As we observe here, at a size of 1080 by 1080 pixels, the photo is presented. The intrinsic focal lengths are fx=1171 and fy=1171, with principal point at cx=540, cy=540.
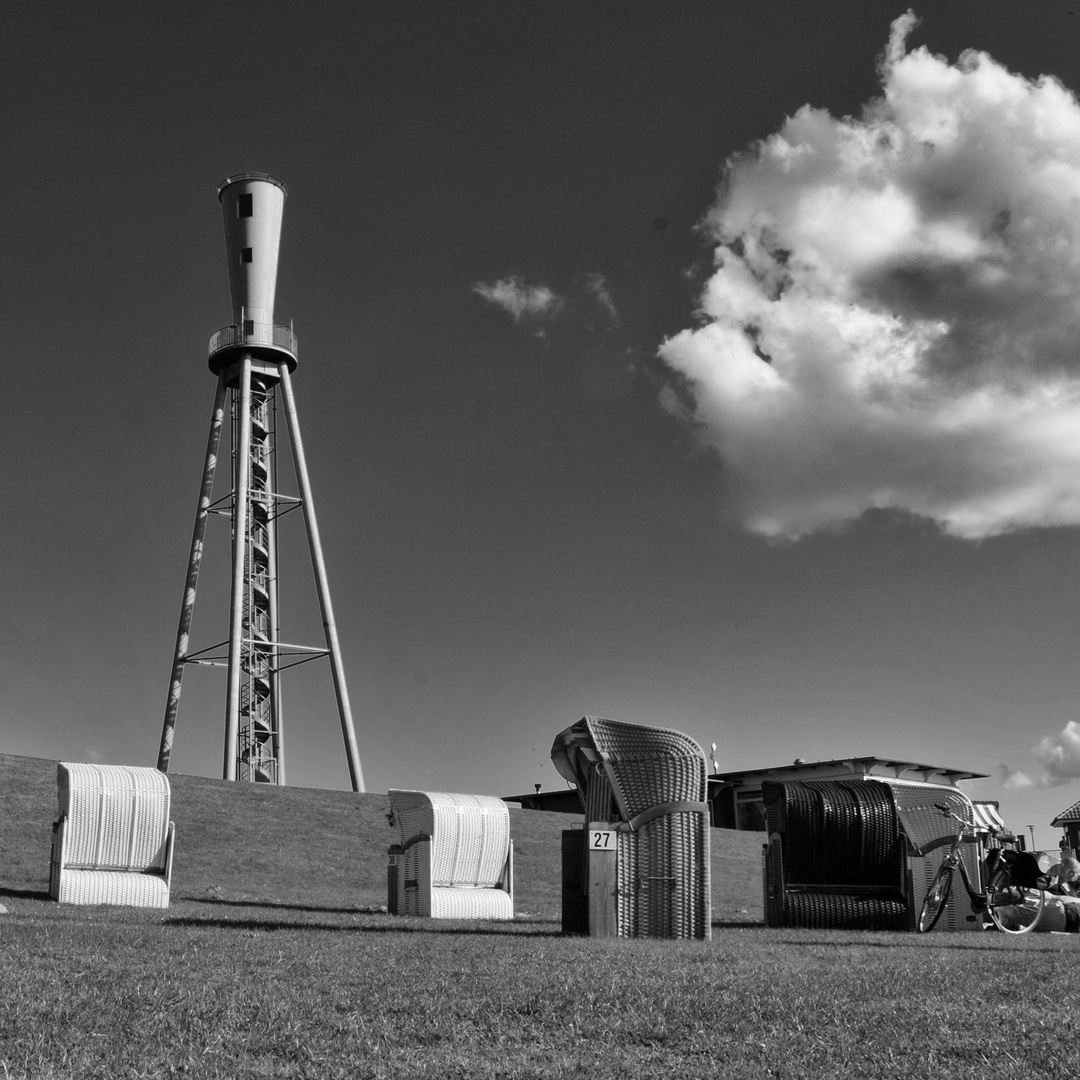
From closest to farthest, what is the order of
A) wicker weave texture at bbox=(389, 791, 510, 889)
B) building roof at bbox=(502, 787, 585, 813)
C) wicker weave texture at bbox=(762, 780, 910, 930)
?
wicker weave texture at bbox=(762, 780, 910, 930)
wicker weave texture at bbox=(389, 791, 510, 889)
building roof at bbox=(502, 787, 585, 813)

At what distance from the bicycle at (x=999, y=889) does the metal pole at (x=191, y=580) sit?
29635mm

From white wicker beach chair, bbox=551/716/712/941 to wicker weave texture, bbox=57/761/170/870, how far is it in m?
7.79

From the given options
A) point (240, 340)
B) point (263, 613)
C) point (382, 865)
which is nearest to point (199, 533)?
point (263, 613)

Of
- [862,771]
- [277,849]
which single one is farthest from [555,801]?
[277,849]

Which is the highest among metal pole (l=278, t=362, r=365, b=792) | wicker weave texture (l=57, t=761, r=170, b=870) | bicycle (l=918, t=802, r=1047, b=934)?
metal pole (l=278, t=362, r=365, b=792)

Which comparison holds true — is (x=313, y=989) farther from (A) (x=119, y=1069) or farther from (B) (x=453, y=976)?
(A) (x=119, y=1069)

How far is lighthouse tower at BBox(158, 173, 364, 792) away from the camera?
40156mm

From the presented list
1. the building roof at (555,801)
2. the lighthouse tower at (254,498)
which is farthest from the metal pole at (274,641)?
the building roof at (555,801)

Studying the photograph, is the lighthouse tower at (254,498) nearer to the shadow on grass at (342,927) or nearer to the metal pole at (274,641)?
the metal pole at (274,641)

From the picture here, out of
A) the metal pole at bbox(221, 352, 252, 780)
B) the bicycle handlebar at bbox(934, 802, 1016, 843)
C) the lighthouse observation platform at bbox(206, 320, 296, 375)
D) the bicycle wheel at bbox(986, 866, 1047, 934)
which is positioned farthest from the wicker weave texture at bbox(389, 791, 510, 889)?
the lighthouse observation platform at bbox(206, 320, 296, 375)

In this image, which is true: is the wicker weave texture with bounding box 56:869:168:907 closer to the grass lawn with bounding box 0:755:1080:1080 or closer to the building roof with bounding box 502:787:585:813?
the grass lawn with bounding box 0:755:1080:1080

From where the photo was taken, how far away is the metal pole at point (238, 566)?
3759cm

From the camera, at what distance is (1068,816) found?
33688mm

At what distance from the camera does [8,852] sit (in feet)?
65.4
